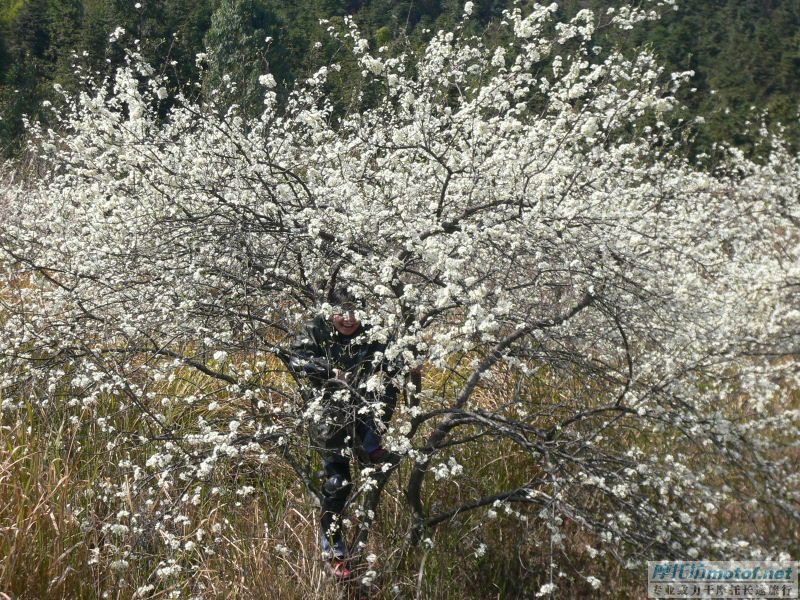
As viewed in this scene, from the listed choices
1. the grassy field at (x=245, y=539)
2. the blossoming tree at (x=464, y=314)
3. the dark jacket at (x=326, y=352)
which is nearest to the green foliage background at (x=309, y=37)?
the blossoming tree at (x=464, y=314)

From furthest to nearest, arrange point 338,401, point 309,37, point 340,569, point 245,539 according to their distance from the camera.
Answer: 1. point 309,37
2. point 245,539
3. point 340,569
4. point 338,401

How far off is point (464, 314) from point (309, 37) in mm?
13535

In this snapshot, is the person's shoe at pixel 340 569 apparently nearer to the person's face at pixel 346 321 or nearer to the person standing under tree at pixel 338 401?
the person standing under tree at pixel 338 401

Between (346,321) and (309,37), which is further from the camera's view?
(309,37)

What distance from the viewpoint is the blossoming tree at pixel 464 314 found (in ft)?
11.5

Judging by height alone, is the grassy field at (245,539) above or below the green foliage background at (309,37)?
below

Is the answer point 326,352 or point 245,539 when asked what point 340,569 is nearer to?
point 245,539

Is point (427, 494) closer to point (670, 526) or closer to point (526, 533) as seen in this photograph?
point (526, 533)

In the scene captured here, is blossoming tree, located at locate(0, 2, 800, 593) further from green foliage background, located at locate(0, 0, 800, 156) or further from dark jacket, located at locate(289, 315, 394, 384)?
green foliage background, located at locate(0, 0, 800, 156)

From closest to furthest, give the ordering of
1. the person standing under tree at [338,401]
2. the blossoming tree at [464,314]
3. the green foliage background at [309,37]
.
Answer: the blossoming tree at [464,314] < the person standing under tree at [338,401] < the green foliage background at [309,37]

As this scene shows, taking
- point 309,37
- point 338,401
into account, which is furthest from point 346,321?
point 309,37

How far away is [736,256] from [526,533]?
348 centimetres

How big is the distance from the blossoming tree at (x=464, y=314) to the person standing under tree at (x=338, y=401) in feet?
0.41

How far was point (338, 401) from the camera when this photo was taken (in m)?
3.91
